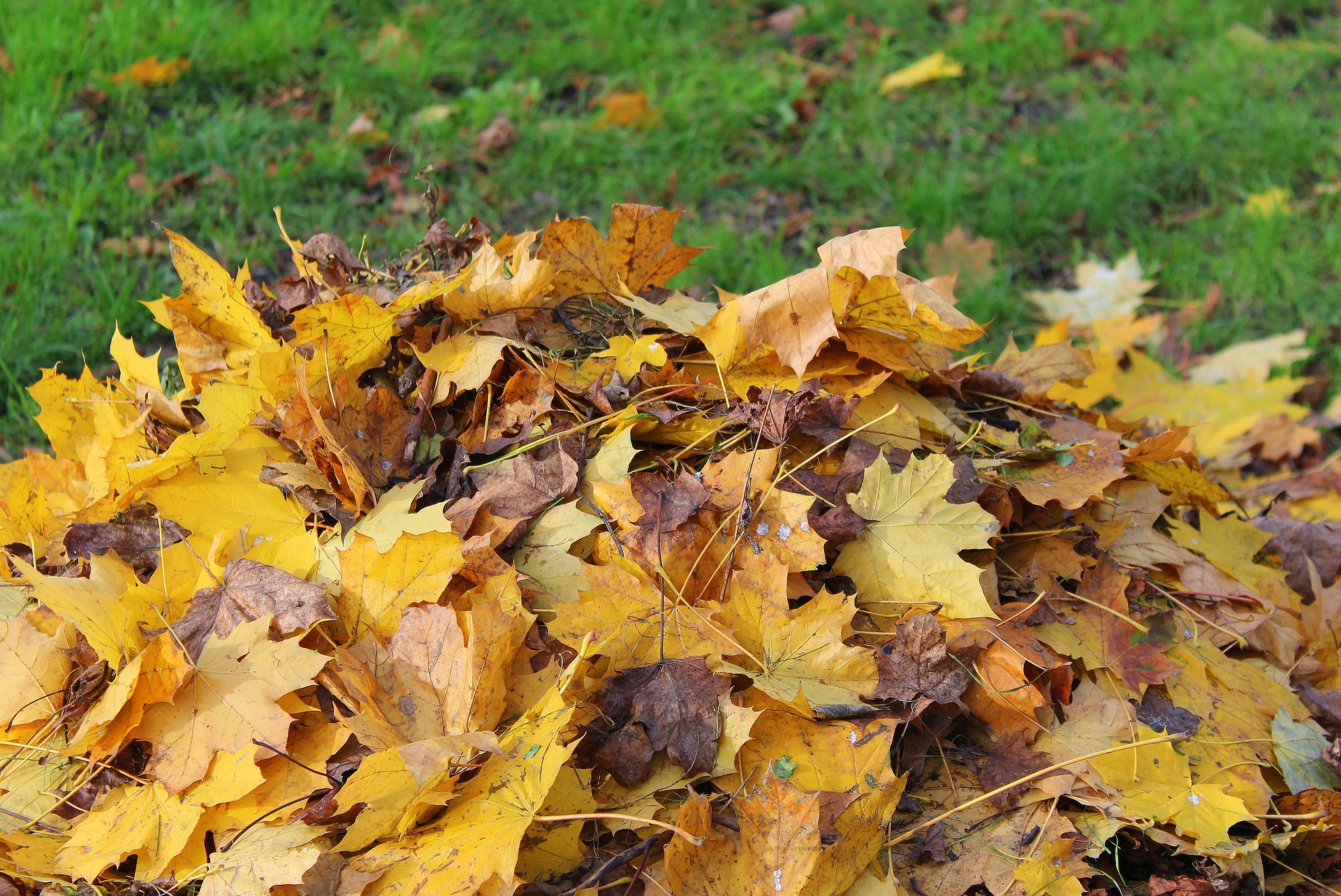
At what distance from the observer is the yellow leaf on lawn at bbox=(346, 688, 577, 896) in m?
1.12

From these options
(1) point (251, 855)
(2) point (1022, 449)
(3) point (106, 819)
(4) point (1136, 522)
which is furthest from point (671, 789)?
(4) point (1136, 522)

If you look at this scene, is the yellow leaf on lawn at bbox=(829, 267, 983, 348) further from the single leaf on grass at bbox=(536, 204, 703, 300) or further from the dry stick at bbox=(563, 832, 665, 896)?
the dry stick at bbox=(563, 832, 665, 896)

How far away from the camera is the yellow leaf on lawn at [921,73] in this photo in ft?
12.6

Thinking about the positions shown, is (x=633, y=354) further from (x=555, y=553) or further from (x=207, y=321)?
(x=207, y=321)

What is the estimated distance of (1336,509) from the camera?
2598mm

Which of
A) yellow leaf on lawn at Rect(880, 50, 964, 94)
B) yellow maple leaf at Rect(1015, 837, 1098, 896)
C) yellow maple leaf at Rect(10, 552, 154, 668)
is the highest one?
yellow maple leaf at Rect(10, 552, 154, 668)

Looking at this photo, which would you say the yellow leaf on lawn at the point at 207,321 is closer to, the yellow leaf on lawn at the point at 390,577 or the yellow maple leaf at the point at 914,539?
the yellow leaf on lawn at the point at 390,577

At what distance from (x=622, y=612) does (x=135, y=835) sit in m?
0.66

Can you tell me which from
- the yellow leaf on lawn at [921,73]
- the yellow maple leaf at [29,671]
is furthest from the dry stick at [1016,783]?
the yellow leaf on lawn at [921,73]

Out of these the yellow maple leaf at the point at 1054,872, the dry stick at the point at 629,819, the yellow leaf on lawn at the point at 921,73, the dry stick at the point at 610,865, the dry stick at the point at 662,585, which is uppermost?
the dry stick at the point at 662,585

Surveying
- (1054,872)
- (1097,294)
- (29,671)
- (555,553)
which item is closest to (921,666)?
(1054,872)

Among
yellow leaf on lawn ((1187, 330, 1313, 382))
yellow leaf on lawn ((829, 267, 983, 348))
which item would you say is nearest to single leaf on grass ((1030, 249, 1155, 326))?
yellow leaf on lawn ((1187, 330, 1313, 382))

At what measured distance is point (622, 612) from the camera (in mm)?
1345

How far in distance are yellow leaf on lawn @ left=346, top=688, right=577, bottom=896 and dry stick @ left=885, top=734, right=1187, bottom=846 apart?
47 centimetres
